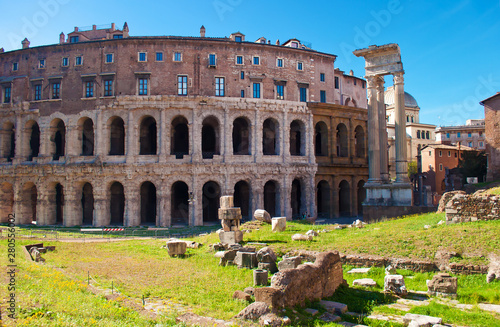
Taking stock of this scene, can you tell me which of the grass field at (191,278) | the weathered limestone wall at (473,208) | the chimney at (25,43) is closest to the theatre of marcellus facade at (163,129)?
the chimney at (25,43)

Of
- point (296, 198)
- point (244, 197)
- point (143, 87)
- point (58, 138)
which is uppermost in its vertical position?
point (143, 87)

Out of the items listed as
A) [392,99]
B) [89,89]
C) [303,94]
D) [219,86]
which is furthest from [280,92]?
[392,99]

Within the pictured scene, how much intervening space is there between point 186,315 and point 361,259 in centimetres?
785

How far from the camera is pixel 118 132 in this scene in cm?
3666

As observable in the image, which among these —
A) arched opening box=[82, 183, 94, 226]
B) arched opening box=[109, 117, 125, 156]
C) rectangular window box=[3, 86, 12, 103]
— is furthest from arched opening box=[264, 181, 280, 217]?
rectangular window box=[3, 86, 12, 103]

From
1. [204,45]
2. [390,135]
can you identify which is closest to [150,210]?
[204,45]

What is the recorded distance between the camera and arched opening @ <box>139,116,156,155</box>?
119ft

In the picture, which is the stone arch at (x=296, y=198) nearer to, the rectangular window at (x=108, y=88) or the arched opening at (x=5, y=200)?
the rectangular window at (x=108, y=88)

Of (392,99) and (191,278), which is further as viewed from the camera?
(392,99)

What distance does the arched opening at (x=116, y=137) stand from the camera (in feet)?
118

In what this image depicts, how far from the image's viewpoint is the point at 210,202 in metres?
37.1

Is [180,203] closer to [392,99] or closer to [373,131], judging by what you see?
[373,131]

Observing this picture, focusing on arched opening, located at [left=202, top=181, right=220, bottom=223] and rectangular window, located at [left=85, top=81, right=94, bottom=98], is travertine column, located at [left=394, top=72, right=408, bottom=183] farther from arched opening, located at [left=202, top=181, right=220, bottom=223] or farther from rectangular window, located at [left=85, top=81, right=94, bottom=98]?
rectangular window, located at [left=85, top=81, right=94, bottom=98]

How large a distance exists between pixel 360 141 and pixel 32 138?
117ft
